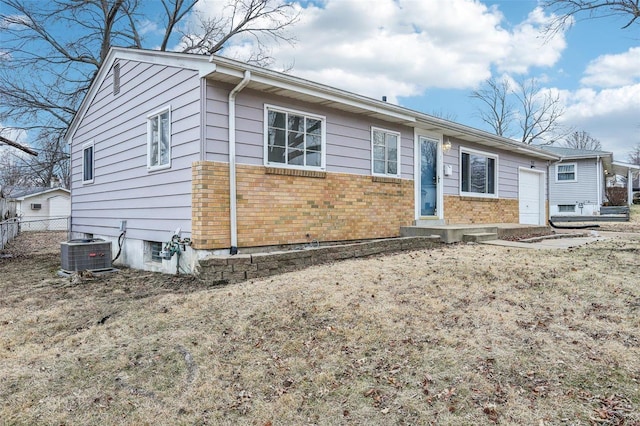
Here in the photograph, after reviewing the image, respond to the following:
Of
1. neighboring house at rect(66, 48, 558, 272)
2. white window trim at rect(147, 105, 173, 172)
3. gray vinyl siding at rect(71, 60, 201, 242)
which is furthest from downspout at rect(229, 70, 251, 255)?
white window trim at rect(147, 105, 173, 172)

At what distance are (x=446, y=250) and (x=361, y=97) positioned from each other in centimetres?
337

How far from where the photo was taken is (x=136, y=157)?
8.38 metres

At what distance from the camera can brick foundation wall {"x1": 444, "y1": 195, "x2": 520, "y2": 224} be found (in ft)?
35.4

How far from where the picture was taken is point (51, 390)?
3168 millimetres

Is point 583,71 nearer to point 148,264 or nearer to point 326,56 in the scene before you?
point 326,56

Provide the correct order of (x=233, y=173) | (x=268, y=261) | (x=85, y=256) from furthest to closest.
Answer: (x=85, y=256) < (x=233, y=173) < (x=268, y=261)

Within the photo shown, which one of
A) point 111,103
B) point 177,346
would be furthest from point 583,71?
point 177,346

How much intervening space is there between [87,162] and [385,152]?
322 inches

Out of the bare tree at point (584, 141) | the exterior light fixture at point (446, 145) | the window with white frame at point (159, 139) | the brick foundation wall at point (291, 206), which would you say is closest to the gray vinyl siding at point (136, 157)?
the window with white frame at point (159, 139)

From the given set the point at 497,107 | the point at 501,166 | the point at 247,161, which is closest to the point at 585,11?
the point at 501,166

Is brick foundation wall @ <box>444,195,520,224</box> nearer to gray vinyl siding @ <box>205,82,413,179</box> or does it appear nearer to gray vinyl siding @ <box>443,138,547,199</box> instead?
gray vinyl siding @ <box>443,138,547,199</box>

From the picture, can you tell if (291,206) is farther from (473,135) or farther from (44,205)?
(44,205)

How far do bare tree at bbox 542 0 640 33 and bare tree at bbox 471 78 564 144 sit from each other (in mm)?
23156

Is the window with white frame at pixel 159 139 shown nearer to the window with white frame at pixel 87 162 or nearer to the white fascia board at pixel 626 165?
the window with white frame at pixel 87 162
